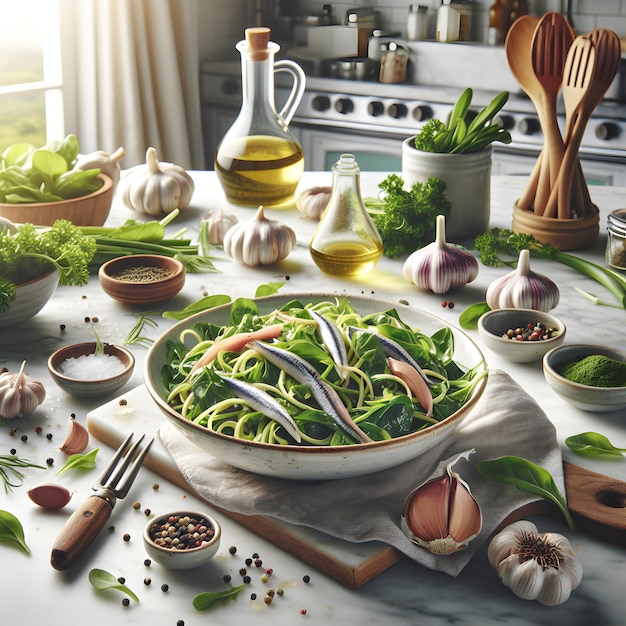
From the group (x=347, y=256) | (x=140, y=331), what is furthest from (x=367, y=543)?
(x=347, y=256)

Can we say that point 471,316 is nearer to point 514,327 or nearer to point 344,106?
point 514,327

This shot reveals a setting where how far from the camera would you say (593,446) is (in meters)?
1.12

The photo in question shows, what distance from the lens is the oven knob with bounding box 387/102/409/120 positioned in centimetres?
341

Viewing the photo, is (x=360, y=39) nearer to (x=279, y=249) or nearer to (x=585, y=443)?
(x=279, y=249)

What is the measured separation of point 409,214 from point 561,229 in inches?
12.4

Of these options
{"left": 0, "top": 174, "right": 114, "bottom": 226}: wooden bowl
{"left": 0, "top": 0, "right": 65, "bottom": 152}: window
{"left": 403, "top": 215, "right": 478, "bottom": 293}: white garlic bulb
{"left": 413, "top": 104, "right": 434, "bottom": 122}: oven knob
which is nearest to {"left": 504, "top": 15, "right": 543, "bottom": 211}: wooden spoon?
{"left": 403, "top": 215, "right": 478, "bottom": 293}: white garlic bulb

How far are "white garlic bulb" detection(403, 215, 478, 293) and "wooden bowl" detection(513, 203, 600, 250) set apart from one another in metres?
0.24

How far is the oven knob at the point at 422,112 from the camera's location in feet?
11.0

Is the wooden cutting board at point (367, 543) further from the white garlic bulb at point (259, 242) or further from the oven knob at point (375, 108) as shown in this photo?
the oven knob at point (375, 108)

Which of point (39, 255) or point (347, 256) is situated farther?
point (347, 256)

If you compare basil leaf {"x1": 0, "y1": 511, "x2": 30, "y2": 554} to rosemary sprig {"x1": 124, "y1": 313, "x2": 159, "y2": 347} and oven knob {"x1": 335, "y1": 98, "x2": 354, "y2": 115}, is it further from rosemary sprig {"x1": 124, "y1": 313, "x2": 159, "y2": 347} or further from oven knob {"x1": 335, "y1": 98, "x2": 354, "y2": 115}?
oven knob {"x1": 335, "y1": 98, "x2": 354, "y2": 115}

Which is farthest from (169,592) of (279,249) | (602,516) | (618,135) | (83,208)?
Answer: (618,135)

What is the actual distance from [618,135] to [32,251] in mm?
2268

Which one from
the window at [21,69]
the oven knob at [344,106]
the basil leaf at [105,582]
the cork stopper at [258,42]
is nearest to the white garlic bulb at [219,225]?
the cork stopper at [258,42]
